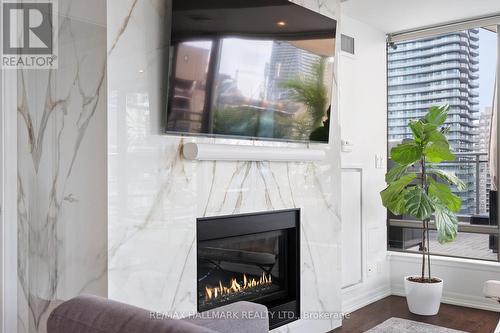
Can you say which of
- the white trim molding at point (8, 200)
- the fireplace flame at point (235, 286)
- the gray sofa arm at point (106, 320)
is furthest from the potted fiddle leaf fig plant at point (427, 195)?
the gray sofa arm at point (106, 320)

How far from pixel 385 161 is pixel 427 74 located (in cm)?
93

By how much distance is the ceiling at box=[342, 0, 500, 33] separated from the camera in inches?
159

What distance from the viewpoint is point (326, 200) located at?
3.69 metres

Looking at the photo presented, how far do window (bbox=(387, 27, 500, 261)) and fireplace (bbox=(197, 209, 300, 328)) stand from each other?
192cm

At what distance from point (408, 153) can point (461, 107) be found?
931mm

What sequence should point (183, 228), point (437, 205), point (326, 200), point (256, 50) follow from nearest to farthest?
point (183, 228) → point (256, 50) → point (326, 200) → point (437, 205)

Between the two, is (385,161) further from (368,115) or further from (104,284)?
(104,284)

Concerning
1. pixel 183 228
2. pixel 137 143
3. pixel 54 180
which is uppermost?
pixel 137 143

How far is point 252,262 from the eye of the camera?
327cm

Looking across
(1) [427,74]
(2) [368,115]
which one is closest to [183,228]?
(2) [368,115]

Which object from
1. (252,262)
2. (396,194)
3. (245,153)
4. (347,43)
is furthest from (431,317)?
(347,43)

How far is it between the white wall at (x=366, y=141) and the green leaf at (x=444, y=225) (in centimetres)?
71

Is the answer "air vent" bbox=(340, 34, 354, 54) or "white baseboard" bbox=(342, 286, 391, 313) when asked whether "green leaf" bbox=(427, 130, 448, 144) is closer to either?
"air vent" bbox=(340, 34, 354, 54)

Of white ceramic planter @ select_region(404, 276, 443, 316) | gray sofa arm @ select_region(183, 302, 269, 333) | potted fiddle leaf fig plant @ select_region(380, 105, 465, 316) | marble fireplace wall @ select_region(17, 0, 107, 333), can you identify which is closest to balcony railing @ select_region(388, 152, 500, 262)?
potted fiddle leaf fig plant @ select_region(380, 105, 465, 316)
